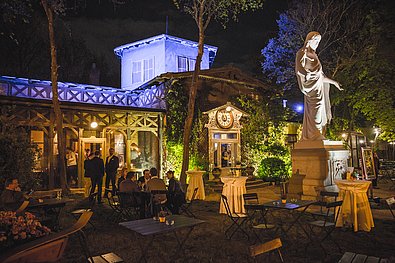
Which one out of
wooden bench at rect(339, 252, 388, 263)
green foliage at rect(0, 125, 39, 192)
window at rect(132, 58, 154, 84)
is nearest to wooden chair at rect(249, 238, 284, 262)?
wooden bench at rect(339, 252, 388, 263)

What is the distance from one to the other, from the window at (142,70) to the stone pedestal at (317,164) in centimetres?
1222

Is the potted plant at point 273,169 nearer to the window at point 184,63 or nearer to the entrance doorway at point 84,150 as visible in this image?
the window at point 184,63

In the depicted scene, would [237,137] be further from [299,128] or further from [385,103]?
[385,103]

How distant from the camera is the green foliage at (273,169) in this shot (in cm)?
1677

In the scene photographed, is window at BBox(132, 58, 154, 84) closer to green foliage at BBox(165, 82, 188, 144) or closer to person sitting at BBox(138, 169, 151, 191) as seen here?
green foliage at BBox(165, 82, 188, 144)

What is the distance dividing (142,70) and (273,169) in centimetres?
1000

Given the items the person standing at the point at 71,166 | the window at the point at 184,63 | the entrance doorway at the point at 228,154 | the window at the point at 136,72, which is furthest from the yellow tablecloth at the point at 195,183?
the window at the point at 136,72

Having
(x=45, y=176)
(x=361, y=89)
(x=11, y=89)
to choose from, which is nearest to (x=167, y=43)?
(x=11, y=89)

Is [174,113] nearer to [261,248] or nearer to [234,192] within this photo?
[234,192]

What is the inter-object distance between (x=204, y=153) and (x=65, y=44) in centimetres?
1490

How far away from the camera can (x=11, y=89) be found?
15.4 m

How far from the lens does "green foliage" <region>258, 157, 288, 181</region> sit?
1677 centimetres

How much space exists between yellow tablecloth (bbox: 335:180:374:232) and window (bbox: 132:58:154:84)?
595 inches

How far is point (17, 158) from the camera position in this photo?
8.33 meters
